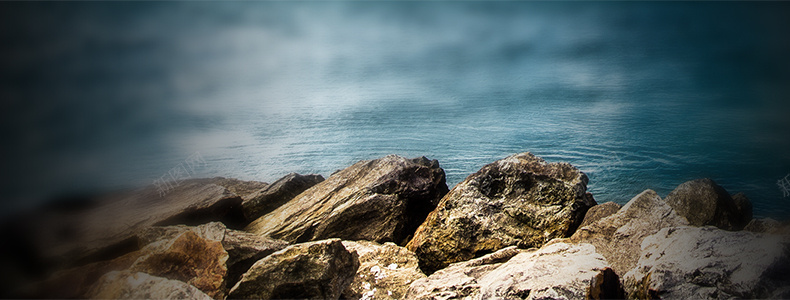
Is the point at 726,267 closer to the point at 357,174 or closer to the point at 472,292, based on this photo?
the point at 472,292

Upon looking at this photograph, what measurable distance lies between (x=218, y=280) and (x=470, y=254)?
1.96 m

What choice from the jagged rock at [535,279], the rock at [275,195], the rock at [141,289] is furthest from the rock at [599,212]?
the rock at [141,289]

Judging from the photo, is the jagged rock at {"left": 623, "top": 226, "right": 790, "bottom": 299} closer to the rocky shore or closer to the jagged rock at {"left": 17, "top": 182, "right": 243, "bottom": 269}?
the rocky shore

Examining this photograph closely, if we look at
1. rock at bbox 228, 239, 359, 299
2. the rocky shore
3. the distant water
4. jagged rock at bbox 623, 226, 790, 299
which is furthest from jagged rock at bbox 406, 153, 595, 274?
rock at bbox 228, 239, 359, 299

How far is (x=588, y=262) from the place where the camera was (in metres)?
2.39

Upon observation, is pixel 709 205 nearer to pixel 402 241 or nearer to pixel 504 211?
pixel 504 211

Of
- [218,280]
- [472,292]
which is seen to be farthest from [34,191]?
[472,292]

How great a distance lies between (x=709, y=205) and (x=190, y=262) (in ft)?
12.3

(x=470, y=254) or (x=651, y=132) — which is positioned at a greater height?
(x=651, y=132)

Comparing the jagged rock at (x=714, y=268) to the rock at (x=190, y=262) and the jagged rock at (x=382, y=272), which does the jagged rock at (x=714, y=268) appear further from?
the rock at (x=190, y=262)

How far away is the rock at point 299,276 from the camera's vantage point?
240 centimetres

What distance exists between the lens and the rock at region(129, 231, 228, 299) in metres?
2.68

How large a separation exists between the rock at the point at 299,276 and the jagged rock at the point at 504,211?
122 centimetres

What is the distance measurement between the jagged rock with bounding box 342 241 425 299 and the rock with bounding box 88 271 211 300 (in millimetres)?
1000
